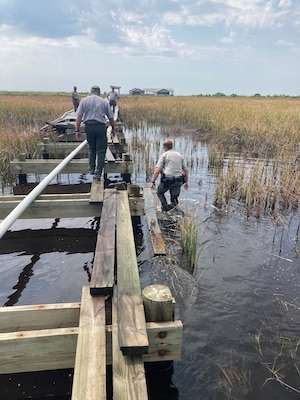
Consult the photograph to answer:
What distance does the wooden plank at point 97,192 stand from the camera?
5294 mm

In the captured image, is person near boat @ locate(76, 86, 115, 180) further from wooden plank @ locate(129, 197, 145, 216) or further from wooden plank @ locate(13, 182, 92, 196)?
wooden plank @ locate(13, 182, 92, 196)

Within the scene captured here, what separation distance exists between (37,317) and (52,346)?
1.29ft

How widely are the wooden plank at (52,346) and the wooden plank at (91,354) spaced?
98 mm

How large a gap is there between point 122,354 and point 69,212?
3331 mm

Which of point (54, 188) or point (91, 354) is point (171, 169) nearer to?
point (54, 188)

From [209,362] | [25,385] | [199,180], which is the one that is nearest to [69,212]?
[25,385]

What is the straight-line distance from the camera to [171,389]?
3.08 metres

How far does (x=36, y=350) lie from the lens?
242 centimetres

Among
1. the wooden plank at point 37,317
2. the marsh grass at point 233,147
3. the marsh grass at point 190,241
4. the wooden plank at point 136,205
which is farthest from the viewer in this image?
the marsh grass at point 233,147

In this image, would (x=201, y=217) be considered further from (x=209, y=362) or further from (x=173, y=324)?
(x=173, y=324)

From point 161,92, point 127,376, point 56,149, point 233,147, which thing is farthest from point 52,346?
point 161,92

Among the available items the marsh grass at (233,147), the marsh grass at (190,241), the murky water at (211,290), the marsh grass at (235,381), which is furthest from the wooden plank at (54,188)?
the marsh grass at (235,381)

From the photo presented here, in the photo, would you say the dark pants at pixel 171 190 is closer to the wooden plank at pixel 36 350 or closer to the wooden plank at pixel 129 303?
the wooden plank at pixel 129 303

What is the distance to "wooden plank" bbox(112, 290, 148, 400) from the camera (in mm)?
1985
